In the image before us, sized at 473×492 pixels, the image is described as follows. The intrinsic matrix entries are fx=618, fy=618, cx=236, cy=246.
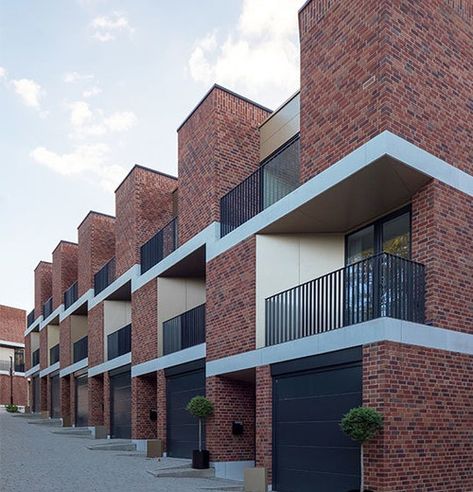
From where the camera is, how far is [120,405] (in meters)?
23.2

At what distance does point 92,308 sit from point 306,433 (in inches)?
696

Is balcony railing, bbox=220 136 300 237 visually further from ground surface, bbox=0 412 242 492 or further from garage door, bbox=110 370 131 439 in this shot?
garage door, bbox=110 370 131 439

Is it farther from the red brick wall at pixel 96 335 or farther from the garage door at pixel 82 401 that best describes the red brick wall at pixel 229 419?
the garage door at pixel 82 401

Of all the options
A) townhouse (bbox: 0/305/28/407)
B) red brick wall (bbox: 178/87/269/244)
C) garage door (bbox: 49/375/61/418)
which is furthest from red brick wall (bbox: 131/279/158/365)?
Result: townhouse (bbox: 0/305/28/407)

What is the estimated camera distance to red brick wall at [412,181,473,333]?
10.1 m

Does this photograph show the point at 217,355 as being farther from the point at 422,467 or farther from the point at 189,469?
the point at 422,467

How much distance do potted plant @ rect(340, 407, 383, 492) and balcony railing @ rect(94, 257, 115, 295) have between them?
17.0 metres

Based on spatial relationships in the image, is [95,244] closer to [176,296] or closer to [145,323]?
[145,323]

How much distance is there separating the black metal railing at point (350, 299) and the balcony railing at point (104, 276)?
13079mm

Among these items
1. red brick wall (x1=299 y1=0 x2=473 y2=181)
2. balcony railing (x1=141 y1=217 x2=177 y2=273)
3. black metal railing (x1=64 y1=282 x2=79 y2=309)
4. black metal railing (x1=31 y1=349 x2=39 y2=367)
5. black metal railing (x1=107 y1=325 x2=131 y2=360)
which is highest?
red brick wall (x1=299 y1=0 x2=473 y2=181)

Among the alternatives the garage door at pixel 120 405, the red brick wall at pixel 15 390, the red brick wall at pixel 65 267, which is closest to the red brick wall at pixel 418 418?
the garage door at pixel 120 405

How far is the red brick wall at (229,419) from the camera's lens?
14634 millimetres

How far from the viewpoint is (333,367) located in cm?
1041

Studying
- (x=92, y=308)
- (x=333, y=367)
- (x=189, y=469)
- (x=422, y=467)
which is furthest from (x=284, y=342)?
(x=92, y=308)
